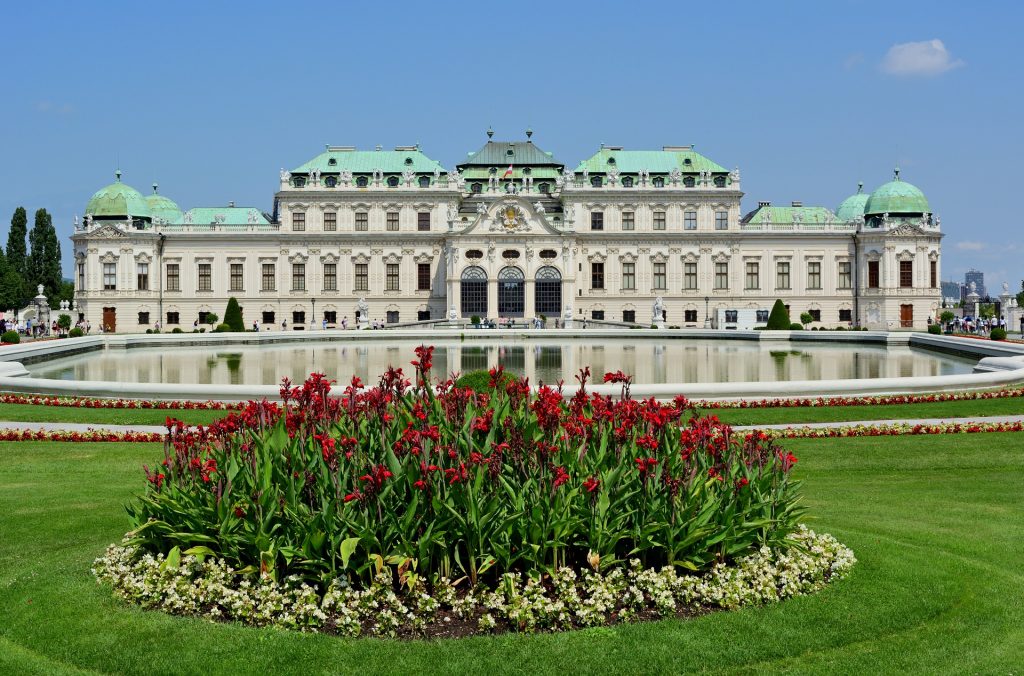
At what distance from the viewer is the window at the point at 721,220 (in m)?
79.8

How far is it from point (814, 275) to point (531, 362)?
161 feet

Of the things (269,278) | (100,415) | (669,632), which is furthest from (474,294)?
(669,632)

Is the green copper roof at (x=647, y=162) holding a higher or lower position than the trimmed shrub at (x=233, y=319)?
higher

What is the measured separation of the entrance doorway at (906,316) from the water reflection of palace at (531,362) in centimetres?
2859

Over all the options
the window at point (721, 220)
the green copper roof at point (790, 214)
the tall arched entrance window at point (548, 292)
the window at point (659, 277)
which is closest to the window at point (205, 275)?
Result: the tall arched entrance window at point (548, 292)

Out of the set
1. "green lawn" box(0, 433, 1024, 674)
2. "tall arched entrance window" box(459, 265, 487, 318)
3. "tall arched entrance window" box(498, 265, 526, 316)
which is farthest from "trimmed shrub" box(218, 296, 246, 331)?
"green lawn" box(0, 433, 1024, 674)

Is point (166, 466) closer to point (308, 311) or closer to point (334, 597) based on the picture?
point (334, 597)

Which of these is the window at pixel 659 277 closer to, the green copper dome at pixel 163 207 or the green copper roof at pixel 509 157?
the green copper roof at pixel 509 157

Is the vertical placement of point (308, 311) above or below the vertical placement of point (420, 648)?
above

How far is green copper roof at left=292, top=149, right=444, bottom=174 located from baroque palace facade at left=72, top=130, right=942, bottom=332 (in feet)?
0.39

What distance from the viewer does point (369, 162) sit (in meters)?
80.0

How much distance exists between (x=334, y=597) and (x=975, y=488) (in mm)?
9105

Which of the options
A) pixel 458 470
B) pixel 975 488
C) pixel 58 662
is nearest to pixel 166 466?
pixel 58 662

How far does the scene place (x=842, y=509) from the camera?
11.4 m
